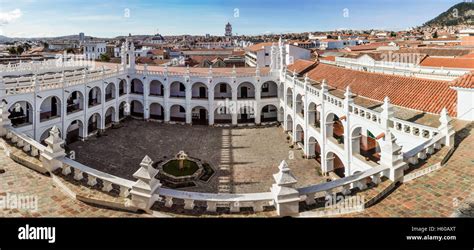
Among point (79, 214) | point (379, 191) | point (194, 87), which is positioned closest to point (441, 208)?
point (379, 191)

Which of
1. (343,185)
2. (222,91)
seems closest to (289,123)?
Result: (222,91)

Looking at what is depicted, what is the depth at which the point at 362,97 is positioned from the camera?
23312mm

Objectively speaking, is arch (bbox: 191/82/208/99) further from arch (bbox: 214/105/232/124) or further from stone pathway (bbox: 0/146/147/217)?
stone pathway (bbox: 0/146/147/217)

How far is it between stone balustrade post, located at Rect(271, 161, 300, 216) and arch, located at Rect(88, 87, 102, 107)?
32790 mm

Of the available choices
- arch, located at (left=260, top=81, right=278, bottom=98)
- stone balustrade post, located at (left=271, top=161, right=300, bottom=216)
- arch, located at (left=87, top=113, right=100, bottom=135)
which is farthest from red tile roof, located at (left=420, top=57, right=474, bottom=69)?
arch, located at (left=87, top=113, right=100, bottom=135)

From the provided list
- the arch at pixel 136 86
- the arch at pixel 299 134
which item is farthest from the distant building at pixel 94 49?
the arch at pixel 299 134

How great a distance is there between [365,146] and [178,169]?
14.1 meters

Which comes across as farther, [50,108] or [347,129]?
[50,108]

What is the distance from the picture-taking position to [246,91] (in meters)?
45.2

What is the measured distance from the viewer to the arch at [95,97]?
37575 millimetres

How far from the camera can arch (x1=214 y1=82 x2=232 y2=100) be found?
44.6 metres

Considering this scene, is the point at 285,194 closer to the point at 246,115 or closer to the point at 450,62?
the point at 450,62

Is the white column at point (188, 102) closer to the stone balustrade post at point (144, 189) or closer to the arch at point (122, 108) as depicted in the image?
the arch at point (122, 108)

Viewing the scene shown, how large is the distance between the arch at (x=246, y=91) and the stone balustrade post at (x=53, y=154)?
112ft
